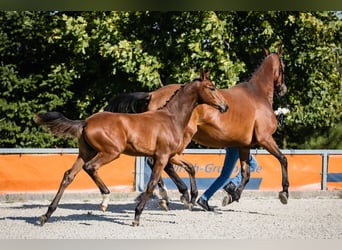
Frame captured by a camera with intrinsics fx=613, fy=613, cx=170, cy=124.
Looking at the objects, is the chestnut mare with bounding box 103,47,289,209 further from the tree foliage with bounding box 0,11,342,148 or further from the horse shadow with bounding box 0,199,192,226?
the tree foliage with bounding box 0,11,342,148

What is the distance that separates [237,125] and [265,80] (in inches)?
38.6

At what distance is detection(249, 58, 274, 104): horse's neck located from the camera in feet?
27.8

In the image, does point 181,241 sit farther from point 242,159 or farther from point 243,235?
point 242,159

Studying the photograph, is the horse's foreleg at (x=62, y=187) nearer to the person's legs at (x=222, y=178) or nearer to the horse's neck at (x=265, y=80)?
the person's legs at (x=222, y=178)

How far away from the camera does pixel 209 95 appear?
23.1 feet

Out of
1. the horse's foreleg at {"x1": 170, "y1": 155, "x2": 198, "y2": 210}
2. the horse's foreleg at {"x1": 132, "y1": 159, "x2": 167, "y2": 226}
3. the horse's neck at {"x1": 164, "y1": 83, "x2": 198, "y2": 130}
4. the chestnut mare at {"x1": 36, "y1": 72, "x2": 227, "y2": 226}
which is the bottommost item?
the horse's foreleg at {"x1": 170, "y1": 155, "x2": 198, "y2": 210}

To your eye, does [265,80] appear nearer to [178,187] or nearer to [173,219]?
[178,187]

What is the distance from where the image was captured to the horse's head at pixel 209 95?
704 centimetres

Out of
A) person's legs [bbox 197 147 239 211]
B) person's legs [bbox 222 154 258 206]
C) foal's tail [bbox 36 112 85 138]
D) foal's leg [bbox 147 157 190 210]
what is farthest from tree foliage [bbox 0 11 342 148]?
foal's tail [bbox 36 112 85 138]

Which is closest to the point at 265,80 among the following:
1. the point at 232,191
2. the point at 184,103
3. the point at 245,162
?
the point at 245,162

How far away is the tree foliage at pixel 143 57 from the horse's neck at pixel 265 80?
10.8 feet

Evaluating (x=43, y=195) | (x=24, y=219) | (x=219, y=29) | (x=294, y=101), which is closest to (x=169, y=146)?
(x=24, y=219)

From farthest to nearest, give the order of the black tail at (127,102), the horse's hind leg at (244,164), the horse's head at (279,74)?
the horse's head at (279,74)
the horse's hind leg at (244,164)
the black tail at (127,102)

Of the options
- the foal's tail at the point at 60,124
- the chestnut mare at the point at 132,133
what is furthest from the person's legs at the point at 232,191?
the foal's tail at the point at 60,124
